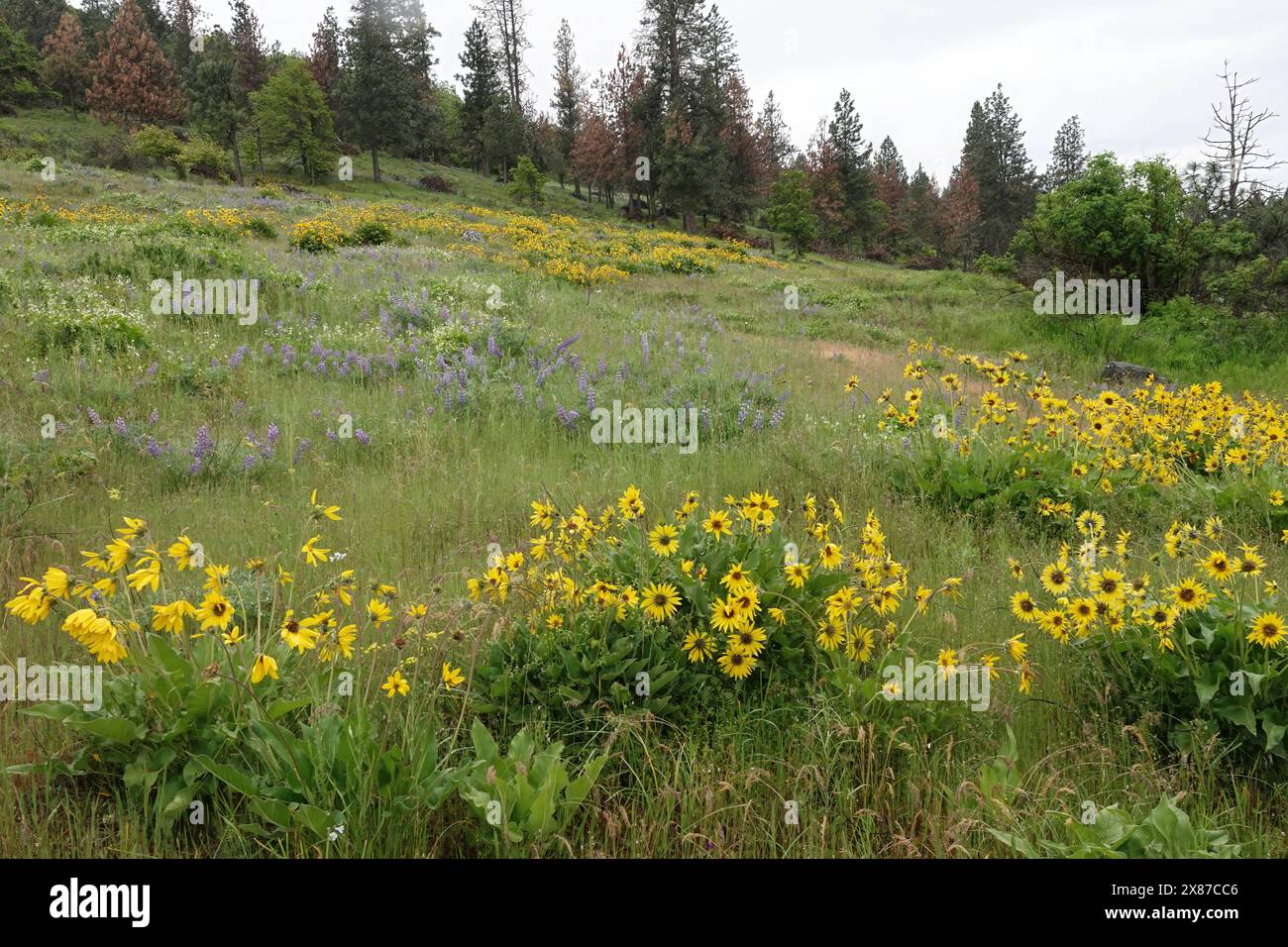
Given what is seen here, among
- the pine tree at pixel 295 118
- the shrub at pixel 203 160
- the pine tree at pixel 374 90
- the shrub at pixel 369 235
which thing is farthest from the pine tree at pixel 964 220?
the shrub at pixel 203 160

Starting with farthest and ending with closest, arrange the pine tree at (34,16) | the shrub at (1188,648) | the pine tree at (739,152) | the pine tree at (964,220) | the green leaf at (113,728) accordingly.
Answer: the pine tree at (34,16) < the pine tree at (964,220) < the pine tree at (739,152) < the shrub at (1188,648) < the green leaf at (113,728)

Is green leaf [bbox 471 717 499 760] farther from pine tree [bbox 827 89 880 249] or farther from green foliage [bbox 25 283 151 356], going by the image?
pine tree [bbox 827 89 880 249]

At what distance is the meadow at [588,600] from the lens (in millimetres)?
2076

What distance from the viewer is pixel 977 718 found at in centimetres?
266

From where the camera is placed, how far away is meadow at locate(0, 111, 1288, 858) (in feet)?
6.81

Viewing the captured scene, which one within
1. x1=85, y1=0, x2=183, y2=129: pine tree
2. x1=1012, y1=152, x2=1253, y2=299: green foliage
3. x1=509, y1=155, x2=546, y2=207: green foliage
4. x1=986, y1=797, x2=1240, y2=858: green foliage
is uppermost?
x1=85, y1=0, x2=183, y2=129: pine tree

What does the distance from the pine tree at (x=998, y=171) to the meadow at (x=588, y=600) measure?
51292mm

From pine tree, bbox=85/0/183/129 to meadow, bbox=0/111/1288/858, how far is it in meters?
47.1

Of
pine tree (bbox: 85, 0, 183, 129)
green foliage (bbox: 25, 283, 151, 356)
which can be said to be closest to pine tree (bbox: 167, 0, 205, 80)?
pine tree (bbox: 85, 0, 183, 129)

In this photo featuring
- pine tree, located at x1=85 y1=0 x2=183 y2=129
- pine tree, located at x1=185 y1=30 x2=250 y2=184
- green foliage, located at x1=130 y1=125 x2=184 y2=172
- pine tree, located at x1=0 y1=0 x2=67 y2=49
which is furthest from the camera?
pine tree, located at x1=0 y1=0 x2=67 y2=49

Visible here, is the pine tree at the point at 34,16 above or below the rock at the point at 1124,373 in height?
above

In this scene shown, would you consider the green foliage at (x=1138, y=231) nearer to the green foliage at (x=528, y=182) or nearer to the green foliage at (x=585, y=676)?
the green foliage at (x=585, y=676)

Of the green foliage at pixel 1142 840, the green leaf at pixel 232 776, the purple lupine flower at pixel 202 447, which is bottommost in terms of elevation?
Result: the green foliage at pixel 1142 840

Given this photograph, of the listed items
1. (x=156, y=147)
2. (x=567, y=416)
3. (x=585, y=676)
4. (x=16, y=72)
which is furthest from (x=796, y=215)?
(x=16, y=72)
